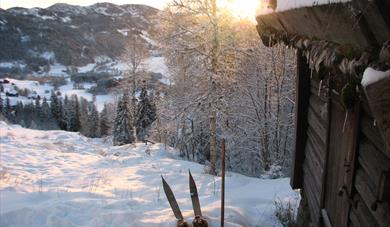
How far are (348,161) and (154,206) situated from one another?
4.79m

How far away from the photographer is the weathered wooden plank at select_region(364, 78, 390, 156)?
1132 millimetres

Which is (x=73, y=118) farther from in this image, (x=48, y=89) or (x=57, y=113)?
(x=48, y=89)

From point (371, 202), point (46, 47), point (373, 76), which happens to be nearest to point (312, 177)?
point (371, 202)

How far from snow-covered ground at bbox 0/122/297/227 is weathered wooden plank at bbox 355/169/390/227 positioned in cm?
384

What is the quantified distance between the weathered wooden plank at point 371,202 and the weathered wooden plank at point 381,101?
747mm

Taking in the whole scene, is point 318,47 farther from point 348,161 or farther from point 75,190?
point 75,190

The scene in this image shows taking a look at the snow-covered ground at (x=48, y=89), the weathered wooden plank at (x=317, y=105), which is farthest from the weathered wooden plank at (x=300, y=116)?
the snow-covered ground at (x=48, y=89)

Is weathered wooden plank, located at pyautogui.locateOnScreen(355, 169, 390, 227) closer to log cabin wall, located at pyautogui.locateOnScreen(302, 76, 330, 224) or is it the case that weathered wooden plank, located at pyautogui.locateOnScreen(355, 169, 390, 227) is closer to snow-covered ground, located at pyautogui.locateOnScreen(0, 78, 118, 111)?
log cabin wall, located at pyautogui.locateOnScreen(302, 76, 330, 224)

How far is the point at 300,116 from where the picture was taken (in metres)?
5.19

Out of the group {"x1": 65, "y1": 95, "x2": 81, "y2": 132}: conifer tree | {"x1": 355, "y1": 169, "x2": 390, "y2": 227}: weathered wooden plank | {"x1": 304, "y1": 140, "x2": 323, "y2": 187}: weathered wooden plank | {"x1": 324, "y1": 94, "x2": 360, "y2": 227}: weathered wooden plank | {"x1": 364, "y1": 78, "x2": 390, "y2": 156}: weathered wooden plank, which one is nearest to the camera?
{"x1": 364, "y1": 78, "x2": 390, "y2": 156}: weathered wooden plank

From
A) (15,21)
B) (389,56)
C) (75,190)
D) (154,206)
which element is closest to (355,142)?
(389,56)

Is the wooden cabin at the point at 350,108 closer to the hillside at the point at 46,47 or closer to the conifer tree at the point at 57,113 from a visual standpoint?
the conifer tree at the point at 57,113

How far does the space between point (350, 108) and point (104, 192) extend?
20.5 ft

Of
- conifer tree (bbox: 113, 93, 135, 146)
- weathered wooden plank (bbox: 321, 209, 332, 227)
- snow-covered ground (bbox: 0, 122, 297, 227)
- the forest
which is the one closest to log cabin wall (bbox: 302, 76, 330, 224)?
weathered wooden plank (bbox: 321, 209, 332, 227)
